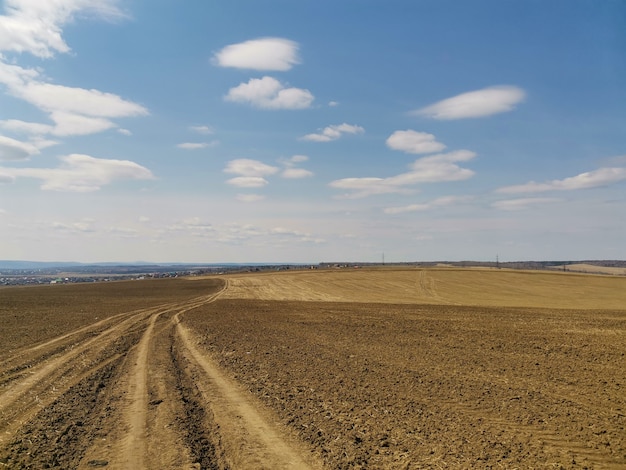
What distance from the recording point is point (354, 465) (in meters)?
6.81

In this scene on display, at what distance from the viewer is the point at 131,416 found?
8984mm

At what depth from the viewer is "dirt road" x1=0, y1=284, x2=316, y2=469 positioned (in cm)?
705

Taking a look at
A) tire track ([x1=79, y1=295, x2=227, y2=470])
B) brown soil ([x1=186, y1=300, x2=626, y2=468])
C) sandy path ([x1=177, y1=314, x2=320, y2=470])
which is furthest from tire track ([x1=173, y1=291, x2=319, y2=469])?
tire track ([x1=79, y1=295, x2=227, y2=470])

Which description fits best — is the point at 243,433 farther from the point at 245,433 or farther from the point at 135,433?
the point at 135,433

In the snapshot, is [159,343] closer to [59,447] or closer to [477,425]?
[59,447]

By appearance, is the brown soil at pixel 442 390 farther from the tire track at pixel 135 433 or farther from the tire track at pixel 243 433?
the tire track at pixel 135 433

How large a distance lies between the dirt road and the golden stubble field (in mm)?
40

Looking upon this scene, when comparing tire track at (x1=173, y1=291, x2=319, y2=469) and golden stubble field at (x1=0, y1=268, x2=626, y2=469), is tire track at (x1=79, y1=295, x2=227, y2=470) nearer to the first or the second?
golden stubble field at (x1=0, y1=268, x2=626, y2=469)

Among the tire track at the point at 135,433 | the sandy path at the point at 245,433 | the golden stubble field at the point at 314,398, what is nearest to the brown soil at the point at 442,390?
the golden stubble field at the point at 314,398

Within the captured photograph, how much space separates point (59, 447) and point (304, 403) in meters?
4.76

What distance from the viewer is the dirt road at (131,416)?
705cm

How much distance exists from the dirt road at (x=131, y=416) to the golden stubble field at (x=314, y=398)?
A: 4 cm

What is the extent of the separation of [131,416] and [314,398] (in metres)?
3.96

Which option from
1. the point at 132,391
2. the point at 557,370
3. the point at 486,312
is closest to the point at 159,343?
the point at 132,391
